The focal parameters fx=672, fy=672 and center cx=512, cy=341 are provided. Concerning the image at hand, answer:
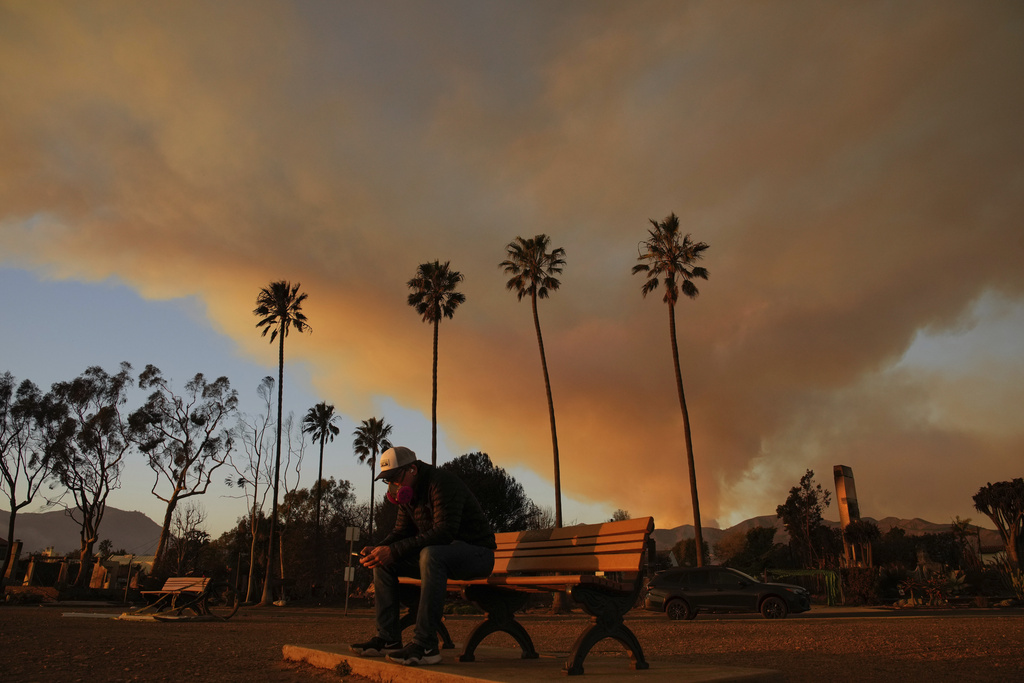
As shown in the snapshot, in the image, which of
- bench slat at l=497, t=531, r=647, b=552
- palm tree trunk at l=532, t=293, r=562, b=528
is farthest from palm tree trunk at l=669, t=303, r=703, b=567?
bench slat at l=497, t=531, r=647, b=552

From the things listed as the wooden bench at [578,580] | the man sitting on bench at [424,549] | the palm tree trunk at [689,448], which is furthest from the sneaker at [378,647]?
the palm tree trunk at [689,448]

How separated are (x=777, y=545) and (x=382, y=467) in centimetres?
6252

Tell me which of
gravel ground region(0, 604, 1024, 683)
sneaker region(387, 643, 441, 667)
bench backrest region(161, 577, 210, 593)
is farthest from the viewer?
bench backrest region(161, 577, 210, 593)

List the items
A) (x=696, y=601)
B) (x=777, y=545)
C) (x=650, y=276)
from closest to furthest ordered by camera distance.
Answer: (x=696, y=601) < (x=650, y=276) < (x=777, y=545)

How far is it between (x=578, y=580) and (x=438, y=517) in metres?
1.09

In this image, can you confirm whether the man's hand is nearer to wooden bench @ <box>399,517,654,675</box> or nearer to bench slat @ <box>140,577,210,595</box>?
wooden bench @ <box>399,517,654,675</box>

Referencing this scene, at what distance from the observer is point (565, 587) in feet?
13.2

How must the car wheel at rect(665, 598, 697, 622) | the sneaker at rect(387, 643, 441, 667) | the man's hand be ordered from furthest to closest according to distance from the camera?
the car wheel at rect(665, 598, 697, 622)
the man's hand
the sneaker at rect(387, 643, 441, 667)

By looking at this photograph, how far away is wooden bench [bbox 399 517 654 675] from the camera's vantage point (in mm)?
3992

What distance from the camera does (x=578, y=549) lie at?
4.87m

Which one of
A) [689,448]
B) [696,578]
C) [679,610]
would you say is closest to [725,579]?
[696,578]

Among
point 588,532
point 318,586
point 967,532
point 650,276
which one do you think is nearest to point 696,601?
point 588,532

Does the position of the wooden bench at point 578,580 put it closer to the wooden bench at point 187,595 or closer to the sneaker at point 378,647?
the sneaker at point 378,647

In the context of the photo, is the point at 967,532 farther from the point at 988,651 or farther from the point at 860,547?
the point at 988,651
